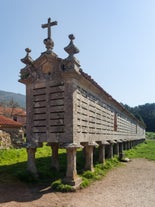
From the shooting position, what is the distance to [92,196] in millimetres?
8117

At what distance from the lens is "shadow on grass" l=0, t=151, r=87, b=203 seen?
26.2 ft

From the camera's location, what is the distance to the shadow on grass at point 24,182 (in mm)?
7988

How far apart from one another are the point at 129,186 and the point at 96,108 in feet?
14.0

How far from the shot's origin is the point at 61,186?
8641 mm

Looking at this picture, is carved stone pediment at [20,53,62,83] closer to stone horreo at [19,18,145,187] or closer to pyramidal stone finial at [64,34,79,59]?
stone horreo at [19,18,145,187]

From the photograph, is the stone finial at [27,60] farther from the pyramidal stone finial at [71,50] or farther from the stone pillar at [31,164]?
the stone pillar at [31,164]

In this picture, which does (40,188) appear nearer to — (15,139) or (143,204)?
(143,204)

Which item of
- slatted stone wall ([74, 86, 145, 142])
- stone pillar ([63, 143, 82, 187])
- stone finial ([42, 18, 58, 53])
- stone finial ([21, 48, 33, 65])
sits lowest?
stone pillar ([63, 143, 82, 187])

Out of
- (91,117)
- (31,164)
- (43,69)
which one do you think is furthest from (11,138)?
(43,69)

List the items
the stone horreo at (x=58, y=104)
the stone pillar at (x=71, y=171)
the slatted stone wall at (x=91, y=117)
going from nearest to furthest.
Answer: the stone pillar at (x=71, y=171)
the stone horreo at (x=58, y=104)
the slatted stone wall at (x=91, y=117)

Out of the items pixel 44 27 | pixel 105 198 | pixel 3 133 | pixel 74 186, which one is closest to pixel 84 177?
pixel 74 186

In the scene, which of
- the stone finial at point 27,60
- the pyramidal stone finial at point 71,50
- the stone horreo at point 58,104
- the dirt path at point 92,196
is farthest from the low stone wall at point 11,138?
the pyramidal stone finial at point 71,50

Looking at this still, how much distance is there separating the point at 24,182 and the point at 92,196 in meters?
2.69

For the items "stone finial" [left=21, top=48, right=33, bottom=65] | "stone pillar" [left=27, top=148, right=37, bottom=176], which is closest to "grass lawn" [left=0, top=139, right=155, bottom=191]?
"stone pillar" [left=27, top=148, right=37, bottom=176]
